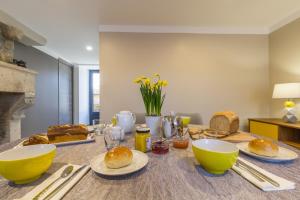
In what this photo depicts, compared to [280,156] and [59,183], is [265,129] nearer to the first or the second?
[280,156]

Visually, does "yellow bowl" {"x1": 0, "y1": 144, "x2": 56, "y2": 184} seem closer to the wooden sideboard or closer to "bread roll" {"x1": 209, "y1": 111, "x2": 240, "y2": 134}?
"bread roll" {"x1": 209, "y1": 111, "x2": 240, "y2": 134}

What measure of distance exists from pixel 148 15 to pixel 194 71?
3.92 feet

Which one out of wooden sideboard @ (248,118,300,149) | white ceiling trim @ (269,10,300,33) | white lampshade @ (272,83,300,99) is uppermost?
white ceiling trim @ (269,10,300,33)

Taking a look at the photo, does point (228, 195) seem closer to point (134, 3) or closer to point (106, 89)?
point (134, 3)

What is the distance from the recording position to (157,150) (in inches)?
30.9

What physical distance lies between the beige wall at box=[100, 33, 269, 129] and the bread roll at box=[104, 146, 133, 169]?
2.12 metres

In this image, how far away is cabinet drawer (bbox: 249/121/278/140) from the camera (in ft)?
6.70

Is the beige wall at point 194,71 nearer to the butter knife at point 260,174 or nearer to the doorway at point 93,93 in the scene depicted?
the butter knife at point 260,174

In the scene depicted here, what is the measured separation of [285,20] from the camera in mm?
2410

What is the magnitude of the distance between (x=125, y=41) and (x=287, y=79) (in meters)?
2.66

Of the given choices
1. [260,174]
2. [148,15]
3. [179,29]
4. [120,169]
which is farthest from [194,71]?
[120,169]

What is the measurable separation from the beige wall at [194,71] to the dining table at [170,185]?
2086 millimetres

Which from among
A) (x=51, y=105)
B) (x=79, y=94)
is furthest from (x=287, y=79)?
(x=79, y=94)

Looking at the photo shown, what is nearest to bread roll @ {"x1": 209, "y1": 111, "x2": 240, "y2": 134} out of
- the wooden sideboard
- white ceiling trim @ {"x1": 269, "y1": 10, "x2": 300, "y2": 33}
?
the wooden sideboard
